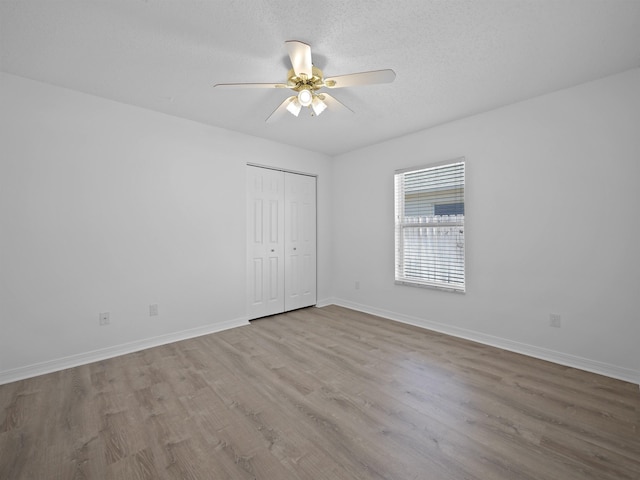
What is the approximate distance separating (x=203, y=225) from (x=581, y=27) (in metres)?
3.77

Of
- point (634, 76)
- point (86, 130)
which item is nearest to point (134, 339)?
point (86, 130)

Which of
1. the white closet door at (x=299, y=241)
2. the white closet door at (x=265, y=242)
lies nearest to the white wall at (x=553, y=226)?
the white closet door at (x=299, y=241)

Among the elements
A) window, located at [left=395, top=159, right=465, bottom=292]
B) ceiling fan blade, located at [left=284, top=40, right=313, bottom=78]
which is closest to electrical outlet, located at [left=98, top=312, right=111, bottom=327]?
ceiling fan blade, located at [left=284, top=40, right=313, bottom=78]

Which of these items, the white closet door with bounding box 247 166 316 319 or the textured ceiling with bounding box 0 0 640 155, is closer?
the textured ceiling with bounding box 0 0 640 155

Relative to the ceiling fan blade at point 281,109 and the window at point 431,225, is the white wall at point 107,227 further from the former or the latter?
the window at point 431,225

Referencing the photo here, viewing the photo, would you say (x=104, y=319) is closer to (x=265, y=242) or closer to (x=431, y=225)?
(x=265, y=242)

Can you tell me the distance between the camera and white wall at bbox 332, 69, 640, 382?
2.41 meters

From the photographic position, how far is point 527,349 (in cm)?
288

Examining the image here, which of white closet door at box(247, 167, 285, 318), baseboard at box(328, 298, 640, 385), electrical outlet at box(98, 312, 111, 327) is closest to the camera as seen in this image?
baseboard at box(328, 298, 640, 385)

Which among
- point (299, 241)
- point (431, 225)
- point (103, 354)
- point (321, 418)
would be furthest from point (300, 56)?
point (103, 354)

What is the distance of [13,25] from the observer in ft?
6.09

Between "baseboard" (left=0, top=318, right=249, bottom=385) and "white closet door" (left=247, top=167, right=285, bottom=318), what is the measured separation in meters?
0.57

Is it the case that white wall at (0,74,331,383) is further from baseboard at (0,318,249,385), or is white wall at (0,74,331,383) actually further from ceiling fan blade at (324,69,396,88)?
ceiling fan blade at (324,69,396,88)

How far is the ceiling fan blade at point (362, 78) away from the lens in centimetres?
193
